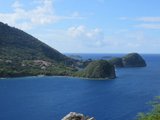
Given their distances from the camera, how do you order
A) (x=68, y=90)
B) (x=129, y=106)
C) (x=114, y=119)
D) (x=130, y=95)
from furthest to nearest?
(x=68, y=90) → (x=130, y=95) → (x=129, y=106) → (x=114, y=119)

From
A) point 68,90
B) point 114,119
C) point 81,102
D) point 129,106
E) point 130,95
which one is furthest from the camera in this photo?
point 68,90

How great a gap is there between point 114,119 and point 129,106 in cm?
2558

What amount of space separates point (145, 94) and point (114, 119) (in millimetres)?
59552

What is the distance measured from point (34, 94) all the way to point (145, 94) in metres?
49.5

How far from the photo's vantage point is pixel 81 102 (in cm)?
15650

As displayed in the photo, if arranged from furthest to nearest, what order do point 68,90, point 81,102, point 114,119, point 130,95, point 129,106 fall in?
point 68,90
point 130,95
point 81,102
point 129,106
point 114,119

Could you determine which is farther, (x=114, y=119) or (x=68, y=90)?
(x=68, y=90)

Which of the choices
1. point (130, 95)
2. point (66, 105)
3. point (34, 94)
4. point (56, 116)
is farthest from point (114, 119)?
point (34, 94)

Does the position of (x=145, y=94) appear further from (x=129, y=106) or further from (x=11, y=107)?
(x=11, y=107)

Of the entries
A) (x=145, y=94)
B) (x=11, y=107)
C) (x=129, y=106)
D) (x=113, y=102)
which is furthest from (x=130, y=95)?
(x=11, y=107)

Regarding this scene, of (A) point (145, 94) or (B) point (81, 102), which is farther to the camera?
(A) point (145, 94)

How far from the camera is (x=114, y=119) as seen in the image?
398ft

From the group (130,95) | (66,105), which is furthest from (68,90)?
(66,105)

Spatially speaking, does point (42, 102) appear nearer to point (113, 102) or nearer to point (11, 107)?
point (11, 107)
